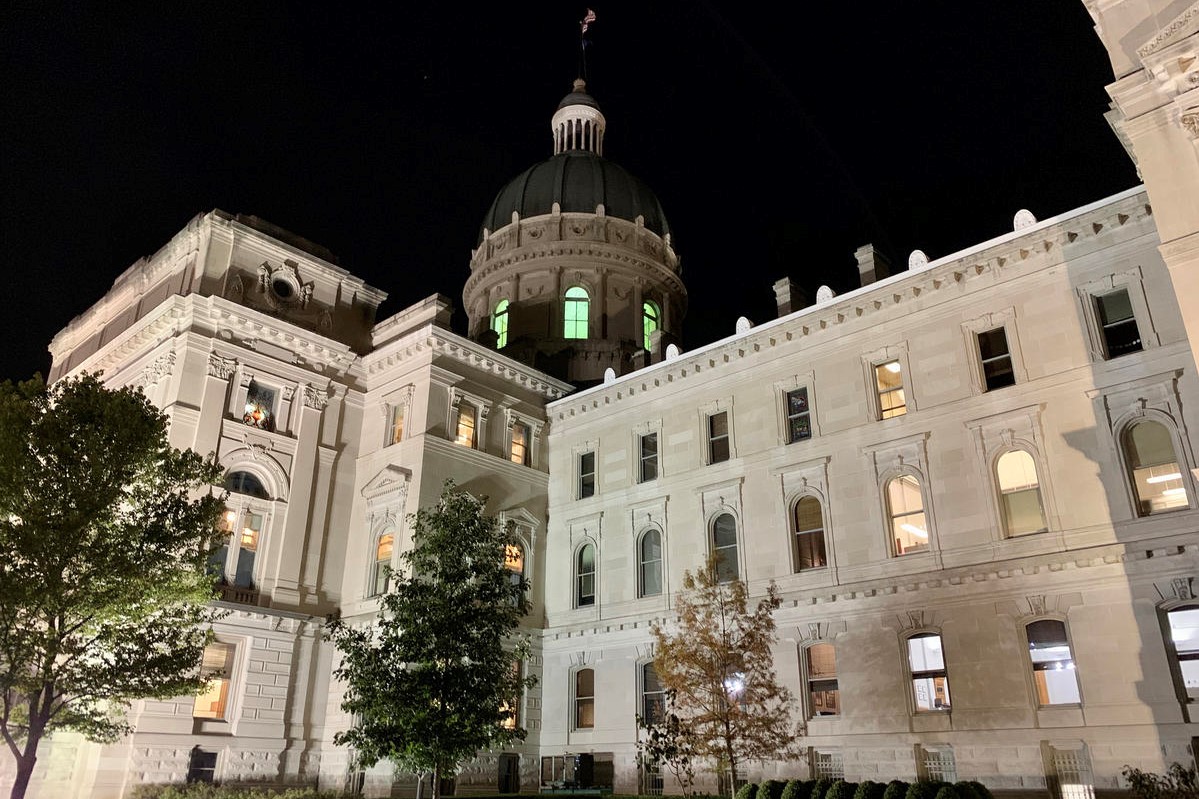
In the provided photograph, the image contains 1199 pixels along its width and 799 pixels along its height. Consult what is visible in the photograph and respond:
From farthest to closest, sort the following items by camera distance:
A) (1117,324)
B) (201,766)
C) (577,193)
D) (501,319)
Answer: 1. (577,193)
2. (501,319)
3. (201,766)
4. (1117,324)

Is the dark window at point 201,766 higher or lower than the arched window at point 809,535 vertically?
lower

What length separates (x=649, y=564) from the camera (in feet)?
108

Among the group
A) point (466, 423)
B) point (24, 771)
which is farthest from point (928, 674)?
point (24, 771)

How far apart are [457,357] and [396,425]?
3.69 metres

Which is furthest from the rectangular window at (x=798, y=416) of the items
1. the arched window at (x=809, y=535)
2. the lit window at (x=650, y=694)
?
the lit window at (x=650, y=694)

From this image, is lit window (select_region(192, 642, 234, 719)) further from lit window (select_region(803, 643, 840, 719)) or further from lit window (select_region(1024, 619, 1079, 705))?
lit window (select_region(1024, 619, 1079, 705))

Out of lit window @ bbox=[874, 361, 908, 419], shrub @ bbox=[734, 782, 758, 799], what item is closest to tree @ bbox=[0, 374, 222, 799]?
shrub @ bbox=[734, 782, 758, 799]

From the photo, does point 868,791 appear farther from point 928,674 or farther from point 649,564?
point 649,564

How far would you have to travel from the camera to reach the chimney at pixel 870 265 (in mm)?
31078

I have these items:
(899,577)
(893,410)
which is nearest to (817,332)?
(893,410)

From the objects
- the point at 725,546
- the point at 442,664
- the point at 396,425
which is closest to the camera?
the point at 442,664

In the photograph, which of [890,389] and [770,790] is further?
[890,389]

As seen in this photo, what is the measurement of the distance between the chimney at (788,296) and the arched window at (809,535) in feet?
24.7

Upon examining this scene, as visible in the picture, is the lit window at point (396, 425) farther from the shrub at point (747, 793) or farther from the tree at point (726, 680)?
the shrub at point (747, 793)
